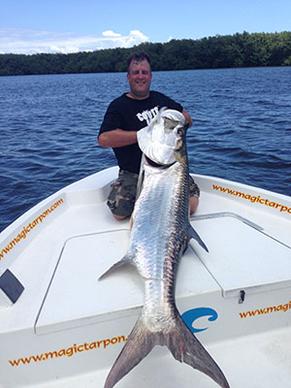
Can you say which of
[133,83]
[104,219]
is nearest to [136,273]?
[104,219]

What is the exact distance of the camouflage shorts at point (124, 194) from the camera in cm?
392

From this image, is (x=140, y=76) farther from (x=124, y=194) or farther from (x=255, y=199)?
(x=255, y=199)

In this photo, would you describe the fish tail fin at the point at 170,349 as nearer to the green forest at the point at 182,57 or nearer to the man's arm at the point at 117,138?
the man's arm at the point at 117,138

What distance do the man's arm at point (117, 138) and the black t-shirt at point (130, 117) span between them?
0.13 m

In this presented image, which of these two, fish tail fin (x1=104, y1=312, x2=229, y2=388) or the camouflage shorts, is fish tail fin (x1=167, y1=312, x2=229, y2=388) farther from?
the camouflage shorts

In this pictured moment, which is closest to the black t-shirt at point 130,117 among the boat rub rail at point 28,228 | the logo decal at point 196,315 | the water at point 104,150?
A: the boat rub rail at point 28,228

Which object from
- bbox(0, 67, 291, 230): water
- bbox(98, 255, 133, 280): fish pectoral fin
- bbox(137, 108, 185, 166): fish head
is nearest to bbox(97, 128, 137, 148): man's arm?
bbox(137, 108, 185, 166): fish head

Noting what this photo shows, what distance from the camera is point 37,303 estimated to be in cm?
256

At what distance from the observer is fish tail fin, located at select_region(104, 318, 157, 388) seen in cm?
203

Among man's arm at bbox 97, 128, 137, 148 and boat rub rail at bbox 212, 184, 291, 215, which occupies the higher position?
man's arm at bbox 97, 128, 137, 148

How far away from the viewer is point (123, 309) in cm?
241

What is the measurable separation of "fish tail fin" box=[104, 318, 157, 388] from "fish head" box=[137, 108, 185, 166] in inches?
57.2

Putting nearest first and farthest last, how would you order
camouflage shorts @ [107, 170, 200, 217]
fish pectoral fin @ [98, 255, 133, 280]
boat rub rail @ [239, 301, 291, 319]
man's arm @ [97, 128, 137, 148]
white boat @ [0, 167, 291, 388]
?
1. white boat @ [0, 167, 291, 388]
2. boat rub rail @ [239, 301, 291, 319]
3. fish pectoral fin @ [98, 255, 133, 280]
4. man's arm @ [97, 128, 137, 148]
5. camouflage shorts @ [107, 170, 200, 217]

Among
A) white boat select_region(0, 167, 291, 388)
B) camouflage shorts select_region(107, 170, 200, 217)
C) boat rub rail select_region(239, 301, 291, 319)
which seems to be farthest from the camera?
camouflage shorts select_region(107, 170, 200, 217)
